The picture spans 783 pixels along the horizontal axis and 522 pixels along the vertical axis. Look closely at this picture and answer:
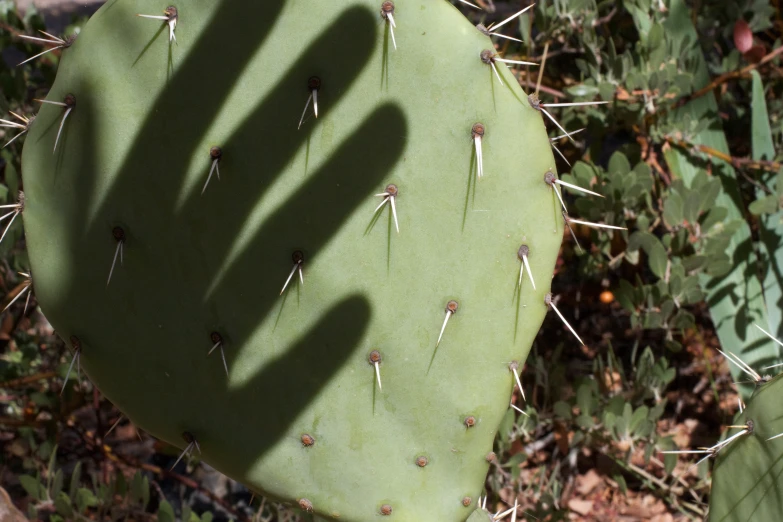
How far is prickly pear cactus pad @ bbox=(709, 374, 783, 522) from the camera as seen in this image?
1039mm

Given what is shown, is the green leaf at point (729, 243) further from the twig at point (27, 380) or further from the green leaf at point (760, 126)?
the twig at point (27, 380)

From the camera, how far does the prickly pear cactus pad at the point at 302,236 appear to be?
3.32ft

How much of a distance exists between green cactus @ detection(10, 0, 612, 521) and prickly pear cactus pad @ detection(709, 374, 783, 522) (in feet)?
1.09

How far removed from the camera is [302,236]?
1.07 metres

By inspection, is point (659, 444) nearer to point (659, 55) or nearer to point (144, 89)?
point (659, 55)

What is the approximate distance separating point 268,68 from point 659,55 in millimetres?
1115

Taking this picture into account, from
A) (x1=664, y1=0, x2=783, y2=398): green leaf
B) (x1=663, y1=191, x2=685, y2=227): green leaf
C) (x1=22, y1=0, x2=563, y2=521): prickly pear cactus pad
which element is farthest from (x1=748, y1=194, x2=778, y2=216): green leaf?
(x1=22, y1=0, x2=563, y2=521): prickly pear cactus pad

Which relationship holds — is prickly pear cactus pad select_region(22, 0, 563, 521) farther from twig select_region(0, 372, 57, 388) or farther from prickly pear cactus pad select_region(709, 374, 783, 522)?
twig select_region(0, 372, 57, 388)

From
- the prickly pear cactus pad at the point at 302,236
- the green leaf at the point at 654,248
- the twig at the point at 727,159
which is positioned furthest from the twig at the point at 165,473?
the twig at the point at 727,159

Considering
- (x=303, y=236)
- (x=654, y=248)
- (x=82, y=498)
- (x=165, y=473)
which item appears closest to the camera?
(x=303, y=236)

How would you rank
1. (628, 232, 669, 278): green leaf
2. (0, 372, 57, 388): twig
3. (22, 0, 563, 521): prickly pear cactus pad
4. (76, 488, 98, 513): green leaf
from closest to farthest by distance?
1. (22, 0, 563, 521): prickly pear cactus pad
2. (76, 488, 98, 513): green leaf
3. (628, 232, 669, 278): green leaf
4. (0, 372, 57, 388): twig

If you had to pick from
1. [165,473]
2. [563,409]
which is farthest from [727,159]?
[165,473]

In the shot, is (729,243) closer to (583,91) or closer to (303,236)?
(583,91)

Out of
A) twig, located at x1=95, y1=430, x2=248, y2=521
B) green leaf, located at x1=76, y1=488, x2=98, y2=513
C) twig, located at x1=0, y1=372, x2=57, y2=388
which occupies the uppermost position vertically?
twig, located at x1=0, y1=372, x2=57, y2=388
